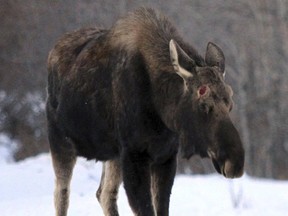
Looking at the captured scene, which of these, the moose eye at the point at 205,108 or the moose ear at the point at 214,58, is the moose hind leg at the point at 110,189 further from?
the moose eye at the point at 205,108

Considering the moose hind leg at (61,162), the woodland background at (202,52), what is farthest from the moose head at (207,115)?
the woodland background at (202,52)

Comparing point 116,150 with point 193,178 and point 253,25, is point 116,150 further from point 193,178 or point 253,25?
point 253,25

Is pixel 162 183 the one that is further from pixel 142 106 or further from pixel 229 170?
pixel 229 170

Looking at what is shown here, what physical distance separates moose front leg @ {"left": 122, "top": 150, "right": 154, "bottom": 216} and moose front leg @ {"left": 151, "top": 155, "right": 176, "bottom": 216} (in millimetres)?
229

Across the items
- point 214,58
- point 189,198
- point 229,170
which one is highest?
point 214,58

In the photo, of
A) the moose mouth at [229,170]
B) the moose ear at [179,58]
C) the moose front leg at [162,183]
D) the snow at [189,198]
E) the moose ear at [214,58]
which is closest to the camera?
the moose mouth at [229,170]

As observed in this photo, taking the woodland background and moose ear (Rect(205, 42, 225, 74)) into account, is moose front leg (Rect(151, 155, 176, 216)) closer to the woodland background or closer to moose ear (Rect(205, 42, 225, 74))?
moose ear (Rect(205, 42, 225, 74))

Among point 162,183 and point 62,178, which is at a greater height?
point 162,183

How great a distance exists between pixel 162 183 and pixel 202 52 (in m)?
17.6

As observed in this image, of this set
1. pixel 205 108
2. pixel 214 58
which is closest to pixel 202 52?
pixel 214 58

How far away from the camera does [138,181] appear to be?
7277 millimetres

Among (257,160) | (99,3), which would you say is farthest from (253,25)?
(99,3)

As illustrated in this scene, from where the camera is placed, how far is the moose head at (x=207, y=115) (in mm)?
6145

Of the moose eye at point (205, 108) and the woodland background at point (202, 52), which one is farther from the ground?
the moose eye at point (205, 108)
